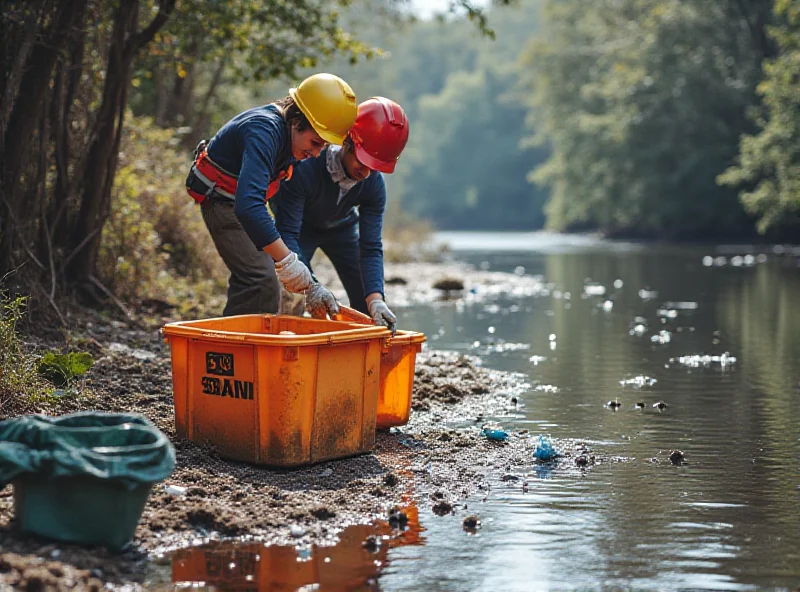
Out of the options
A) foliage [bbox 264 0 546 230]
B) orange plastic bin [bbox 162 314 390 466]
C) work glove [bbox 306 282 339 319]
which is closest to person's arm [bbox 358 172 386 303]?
work glove [bbox 306 282 339 319]

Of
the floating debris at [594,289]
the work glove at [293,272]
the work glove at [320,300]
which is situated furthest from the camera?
the floating debris at [594,289]

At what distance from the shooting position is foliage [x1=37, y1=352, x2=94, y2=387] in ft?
22.5

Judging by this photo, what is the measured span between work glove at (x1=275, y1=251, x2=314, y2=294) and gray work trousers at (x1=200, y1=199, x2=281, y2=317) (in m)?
0.69

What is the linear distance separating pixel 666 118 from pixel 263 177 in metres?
37.3

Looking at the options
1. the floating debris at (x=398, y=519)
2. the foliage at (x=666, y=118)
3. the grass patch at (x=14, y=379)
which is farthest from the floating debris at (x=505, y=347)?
the foliage at (x=666, y=118)

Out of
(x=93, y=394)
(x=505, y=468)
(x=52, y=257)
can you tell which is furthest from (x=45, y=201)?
(x=505, y=468)

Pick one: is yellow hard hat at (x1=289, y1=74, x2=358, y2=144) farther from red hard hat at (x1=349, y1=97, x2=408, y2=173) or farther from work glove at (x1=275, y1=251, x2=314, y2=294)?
work glove at (x1=275, y1=251, x2=314, y2=294)

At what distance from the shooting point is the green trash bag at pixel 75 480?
397cm

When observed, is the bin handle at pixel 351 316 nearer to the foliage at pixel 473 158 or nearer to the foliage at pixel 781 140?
the foliage at pixel 781 140

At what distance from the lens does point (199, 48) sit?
13961 mm

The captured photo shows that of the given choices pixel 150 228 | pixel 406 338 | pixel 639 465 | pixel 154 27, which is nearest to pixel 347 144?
pixel 406 338

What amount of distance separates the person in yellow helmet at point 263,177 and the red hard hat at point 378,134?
271 mm

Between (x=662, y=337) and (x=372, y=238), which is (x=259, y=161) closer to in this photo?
(x=372, y=238)

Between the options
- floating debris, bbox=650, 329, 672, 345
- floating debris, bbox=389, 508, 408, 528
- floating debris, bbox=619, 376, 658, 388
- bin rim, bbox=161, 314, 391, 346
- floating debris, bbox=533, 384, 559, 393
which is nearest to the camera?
floating debris, bbox=389, 508, 408, 528
